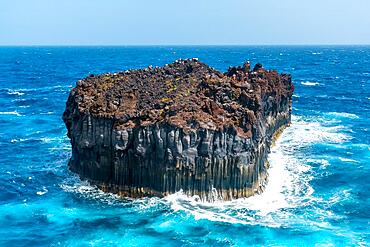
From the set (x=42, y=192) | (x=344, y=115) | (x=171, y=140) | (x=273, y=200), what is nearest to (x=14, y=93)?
(x=42, y=192)

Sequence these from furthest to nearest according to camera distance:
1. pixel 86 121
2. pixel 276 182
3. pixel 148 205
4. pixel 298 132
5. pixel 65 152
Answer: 1. pixel 298 132
2. pixel 65 152
3. pixel 276 182
4. pixel 86 121
5. pixel 148 205

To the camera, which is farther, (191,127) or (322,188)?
(322,188)

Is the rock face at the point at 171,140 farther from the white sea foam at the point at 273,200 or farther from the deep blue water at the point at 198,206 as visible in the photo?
the deep blue water at the point at 198,206

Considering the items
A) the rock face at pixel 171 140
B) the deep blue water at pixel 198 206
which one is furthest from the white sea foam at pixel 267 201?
the rock face at pixel 171 140

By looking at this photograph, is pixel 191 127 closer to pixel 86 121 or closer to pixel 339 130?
pixel 86 121

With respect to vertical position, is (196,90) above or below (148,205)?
above

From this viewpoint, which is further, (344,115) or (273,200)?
(344,115)

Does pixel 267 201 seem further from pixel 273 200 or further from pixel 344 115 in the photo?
pixel 344 115

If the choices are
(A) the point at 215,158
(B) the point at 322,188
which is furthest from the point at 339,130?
(A) the point at 215,158
